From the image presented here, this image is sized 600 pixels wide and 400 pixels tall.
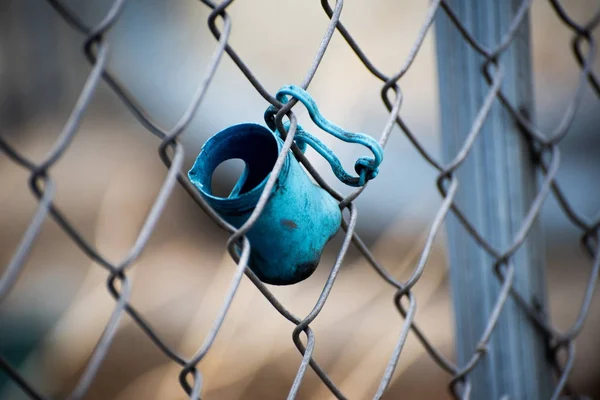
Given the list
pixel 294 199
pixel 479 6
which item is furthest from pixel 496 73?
pixel 294 199

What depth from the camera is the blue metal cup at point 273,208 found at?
2.06ft

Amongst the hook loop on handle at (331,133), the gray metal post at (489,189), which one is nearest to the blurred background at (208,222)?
the gray metal post at (489,189)

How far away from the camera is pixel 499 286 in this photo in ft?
3.28

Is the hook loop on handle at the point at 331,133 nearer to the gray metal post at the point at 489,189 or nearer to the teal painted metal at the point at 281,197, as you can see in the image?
→ the teal painted metal at the point at 281,197

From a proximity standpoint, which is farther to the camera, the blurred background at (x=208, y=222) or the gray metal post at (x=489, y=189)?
the blurred background at (x=208, y=222)

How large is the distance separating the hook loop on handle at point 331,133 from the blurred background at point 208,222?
74.6 inches

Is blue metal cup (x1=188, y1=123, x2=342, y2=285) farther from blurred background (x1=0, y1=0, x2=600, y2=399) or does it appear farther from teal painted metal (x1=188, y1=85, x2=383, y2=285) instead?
blurred background (x1=0, y1=0, x2=600, y2=399)

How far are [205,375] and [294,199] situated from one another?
221 cm

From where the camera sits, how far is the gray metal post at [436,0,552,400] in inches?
38.9

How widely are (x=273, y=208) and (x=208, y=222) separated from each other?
8.35ft

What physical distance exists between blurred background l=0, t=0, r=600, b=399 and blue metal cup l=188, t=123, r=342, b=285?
1913 mm

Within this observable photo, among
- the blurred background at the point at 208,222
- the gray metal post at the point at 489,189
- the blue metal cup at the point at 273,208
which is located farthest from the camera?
the blurred background at the point at 208,222

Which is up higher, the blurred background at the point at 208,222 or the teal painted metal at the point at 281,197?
the blurred background at the point at 208,222

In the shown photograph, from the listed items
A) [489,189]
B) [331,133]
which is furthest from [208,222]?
[331,133]
